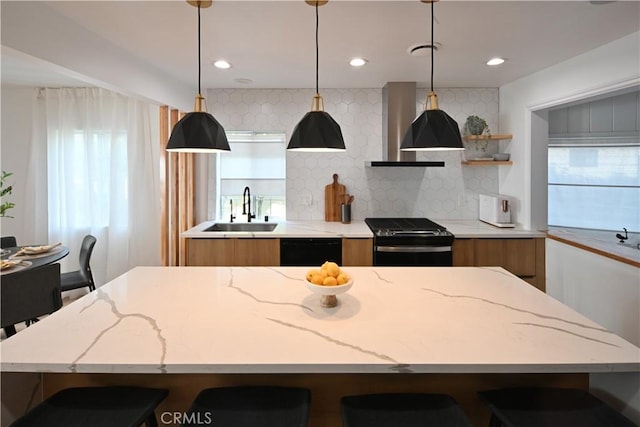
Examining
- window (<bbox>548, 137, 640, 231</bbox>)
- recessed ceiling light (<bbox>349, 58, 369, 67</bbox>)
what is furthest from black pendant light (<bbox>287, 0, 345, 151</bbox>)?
window (<bbox>548, 137, 640, 231</bbox>)

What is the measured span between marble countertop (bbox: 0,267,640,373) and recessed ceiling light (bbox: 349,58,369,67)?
1.85 m

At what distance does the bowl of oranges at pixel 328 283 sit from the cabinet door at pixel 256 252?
173 centimetres

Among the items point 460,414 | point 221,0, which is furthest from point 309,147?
point 460,414

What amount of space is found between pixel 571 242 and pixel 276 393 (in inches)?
110

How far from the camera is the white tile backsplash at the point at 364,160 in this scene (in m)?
3.96

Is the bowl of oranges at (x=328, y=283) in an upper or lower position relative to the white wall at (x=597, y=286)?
upper

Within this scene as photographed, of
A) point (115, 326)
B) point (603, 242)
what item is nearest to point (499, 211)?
point (603, 242)

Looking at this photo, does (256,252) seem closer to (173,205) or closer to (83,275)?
(173,205)

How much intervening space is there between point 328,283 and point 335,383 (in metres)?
0.39

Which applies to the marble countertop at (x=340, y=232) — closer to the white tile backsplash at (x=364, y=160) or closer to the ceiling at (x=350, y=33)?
the white tile backsplash at (x=364, y=160)

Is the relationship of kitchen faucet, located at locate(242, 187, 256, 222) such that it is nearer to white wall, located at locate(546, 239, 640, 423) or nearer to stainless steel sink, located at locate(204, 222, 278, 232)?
stainless steel sink, located at locate(204, 222, 278, 232)

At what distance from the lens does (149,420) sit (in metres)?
1.32

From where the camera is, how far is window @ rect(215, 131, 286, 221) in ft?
13.2

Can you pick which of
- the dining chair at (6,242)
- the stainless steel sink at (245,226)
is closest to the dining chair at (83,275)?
the dining chair at (6,242)
